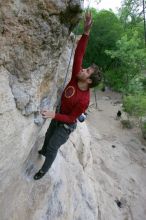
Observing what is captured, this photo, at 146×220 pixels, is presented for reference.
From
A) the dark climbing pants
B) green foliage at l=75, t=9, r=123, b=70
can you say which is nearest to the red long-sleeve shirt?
the dark climbing pants

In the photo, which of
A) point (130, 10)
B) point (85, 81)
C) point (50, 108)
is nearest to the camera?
point (85, 81)

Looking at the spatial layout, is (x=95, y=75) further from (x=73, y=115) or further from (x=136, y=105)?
(x=136, y=105)

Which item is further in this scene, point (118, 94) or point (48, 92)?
point (118, 94)

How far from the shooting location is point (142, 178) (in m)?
12.5

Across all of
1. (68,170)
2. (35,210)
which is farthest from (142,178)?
(35,210)

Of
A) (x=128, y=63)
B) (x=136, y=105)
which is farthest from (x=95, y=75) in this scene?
(x=128, y=63)

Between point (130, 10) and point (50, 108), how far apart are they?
92.6ft

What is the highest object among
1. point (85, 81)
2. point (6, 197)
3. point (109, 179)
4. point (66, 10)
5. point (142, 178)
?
point (66, 10)

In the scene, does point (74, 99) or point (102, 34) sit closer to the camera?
point (74, 99)

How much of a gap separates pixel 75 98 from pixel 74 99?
0.07 feet

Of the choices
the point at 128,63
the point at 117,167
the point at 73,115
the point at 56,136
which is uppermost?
the point at 73,115

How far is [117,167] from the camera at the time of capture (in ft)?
41.0

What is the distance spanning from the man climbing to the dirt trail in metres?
3.69

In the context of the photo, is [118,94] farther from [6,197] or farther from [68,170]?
[6,197]
